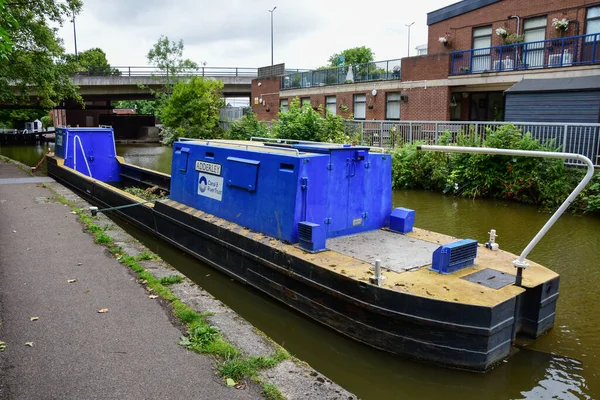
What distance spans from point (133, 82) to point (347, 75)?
72.4ft

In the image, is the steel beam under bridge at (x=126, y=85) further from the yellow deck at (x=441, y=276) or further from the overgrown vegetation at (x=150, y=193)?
the yellow deck at (x=441, y=276)

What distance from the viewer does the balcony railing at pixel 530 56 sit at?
59.0 ft

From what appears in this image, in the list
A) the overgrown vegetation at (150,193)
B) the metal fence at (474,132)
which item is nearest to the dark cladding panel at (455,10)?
the metal fence at (474,132)

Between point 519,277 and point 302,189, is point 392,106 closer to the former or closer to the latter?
point 302,189

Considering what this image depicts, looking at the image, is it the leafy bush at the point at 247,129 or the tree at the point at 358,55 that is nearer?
the leafy bush at the point at 247,129

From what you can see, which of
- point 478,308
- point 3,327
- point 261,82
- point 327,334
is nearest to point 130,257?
point 3,327

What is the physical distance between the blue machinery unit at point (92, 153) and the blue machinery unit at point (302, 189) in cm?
920

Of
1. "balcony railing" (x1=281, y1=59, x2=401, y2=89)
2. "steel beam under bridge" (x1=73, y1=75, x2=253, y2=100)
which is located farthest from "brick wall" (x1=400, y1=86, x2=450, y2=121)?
"steel beam under bridge" (x1=73, y1=75, x2=253, y2=100)

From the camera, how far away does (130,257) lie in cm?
722

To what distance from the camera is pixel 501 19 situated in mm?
21578

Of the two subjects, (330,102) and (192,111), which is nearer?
(330,102)

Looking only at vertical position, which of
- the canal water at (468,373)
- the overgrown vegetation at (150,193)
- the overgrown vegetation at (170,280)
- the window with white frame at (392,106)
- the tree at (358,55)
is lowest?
the canal water at (468,373)

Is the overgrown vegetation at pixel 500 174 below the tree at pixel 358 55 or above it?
below

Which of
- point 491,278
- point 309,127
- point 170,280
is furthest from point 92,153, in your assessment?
point 491,278
